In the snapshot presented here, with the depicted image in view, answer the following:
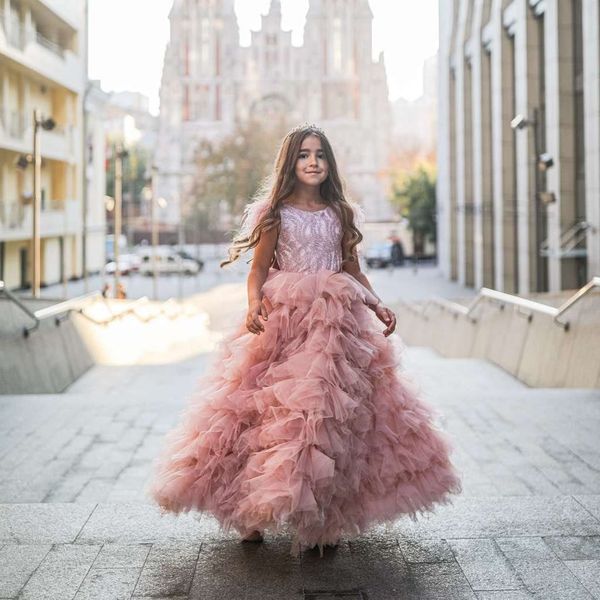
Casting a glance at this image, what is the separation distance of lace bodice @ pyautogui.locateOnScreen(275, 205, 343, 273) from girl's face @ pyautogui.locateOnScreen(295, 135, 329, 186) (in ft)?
0.49

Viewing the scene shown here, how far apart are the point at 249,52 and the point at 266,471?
10014cm

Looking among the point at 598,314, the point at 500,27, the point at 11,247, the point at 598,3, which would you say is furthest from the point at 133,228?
the point at 598,314

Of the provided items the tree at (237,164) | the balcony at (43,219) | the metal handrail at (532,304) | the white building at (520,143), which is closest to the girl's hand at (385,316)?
the metal handrail at (532,304)

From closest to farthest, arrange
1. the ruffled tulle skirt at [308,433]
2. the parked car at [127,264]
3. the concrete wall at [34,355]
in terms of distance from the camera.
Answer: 1. the ruffled tulle skirt at [308,433]
2. the concrete wall at [34,355]
3. the parked car at [127,264]

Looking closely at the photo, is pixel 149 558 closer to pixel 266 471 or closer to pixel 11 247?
pixel 266 471

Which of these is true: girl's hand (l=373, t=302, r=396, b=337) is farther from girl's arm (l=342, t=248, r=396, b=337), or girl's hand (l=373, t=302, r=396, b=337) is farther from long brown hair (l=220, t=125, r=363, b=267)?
long brown hair (l=220, t=125, r=363, b=267)

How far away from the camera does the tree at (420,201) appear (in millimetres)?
63281

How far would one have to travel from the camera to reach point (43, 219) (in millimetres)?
37094

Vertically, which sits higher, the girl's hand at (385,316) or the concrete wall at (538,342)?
the girl's hand at (385,316)

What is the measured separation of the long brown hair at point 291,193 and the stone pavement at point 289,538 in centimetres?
67

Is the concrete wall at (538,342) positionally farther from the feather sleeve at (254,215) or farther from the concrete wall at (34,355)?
the concrete wall at (34,355)

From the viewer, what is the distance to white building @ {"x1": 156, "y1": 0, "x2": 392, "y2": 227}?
97.3m

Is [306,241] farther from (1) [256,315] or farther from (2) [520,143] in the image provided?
(2) [520,143]

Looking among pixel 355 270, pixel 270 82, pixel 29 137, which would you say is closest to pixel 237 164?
pixel 29 137
